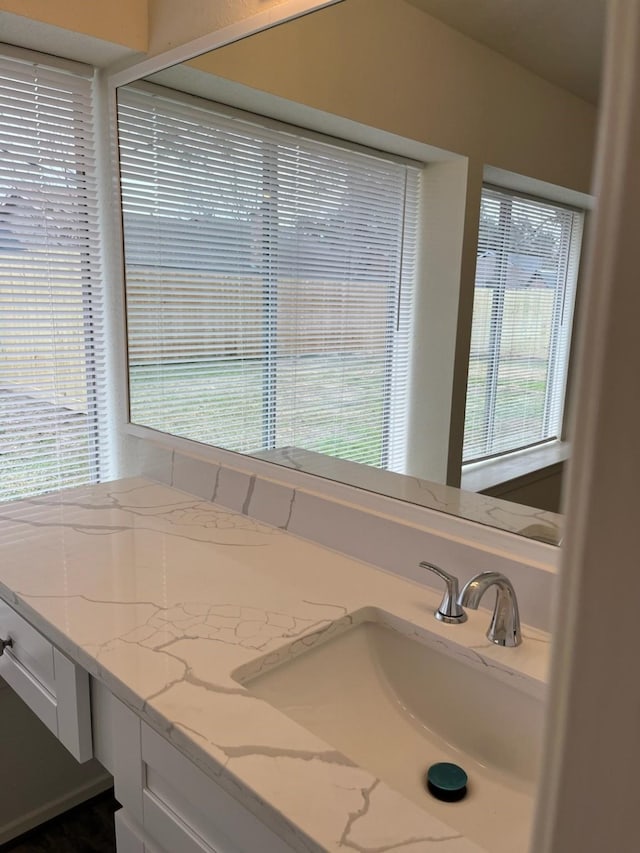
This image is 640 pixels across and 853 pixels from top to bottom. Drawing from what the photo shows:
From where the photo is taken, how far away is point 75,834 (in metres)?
1.73

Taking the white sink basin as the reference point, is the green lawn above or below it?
above

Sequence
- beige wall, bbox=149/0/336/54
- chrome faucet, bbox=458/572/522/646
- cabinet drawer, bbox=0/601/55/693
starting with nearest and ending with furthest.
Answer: chrome faucet, bbox=458/572/522/646 < cabinet drawer, bbox=0/601/55/693 < beige wall, bbox=149/0/336/54

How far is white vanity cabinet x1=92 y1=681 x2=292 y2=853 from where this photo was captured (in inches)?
28.8

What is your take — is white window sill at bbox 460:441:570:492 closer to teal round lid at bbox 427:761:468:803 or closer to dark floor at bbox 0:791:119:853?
teal round lid at bbox 427:761:468:803

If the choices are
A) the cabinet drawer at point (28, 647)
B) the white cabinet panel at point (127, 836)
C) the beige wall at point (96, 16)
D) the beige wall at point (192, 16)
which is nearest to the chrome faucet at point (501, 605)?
the white cabinet panel at point (127, 836)

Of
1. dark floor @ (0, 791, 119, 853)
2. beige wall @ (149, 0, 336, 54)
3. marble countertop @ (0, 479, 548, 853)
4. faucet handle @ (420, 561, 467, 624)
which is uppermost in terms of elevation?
beige wall @ (149, 0, 336, 54)

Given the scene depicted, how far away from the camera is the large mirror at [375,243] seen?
982 mm

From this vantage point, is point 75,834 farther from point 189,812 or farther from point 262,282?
point 262,282

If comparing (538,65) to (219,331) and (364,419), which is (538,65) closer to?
(364,419)

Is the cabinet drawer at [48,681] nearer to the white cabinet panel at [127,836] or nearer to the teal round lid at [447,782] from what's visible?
the white cabinet panel at [127,836]

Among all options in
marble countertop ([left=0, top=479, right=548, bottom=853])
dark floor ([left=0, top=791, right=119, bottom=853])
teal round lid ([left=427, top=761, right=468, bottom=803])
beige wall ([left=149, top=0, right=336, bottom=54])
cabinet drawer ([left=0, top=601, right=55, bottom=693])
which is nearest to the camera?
marble countertop ([left=0, top=479, right=548, bottom=853])

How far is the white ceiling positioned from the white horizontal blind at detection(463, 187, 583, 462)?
0.17 m

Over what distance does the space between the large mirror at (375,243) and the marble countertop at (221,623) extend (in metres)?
0.21

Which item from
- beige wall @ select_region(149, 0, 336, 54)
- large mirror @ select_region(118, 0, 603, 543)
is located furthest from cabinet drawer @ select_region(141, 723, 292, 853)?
beige wall @ select_region(149, 0, 336, 54)
